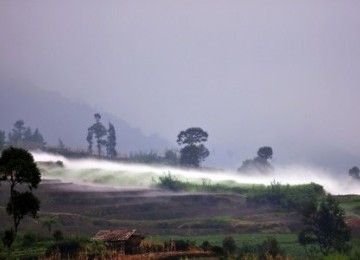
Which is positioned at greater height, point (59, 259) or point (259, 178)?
point (259, 178)

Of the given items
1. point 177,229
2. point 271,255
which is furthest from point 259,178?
point 271,255

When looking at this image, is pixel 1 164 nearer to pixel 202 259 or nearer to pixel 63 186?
pixel 202 259

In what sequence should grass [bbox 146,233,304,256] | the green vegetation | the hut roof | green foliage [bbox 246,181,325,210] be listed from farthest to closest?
the green vegetation → green foliage [bbox 246,181,325,210] → grass [bbox 146,233,304,256] → the hut roof

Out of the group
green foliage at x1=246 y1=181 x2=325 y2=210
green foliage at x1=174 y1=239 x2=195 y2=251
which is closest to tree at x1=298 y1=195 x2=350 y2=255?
green foliage at x1=174 y1=239 x2=195 y2=251

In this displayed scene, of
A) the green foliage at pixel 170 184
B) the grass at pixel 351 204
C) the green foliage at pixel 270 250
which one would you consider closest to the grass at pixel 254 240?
the green foliage at pixel 270 250

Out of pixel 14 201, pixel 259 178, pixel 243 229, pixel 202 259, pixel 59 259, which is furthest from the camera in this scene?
pixel 259 178

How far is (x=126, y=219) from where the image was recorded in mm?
113250

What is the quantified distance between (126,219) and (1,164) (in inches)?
2553

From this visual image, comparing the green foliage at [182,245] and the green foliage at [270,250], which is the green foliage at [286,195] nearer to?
the green foliage at [270,250]

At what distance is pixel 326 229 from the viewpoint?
3583 inches

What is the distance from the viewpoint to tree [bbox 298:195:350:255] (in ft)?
291

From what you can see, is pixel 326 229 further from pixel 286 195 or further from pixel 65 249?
pixel 65 249

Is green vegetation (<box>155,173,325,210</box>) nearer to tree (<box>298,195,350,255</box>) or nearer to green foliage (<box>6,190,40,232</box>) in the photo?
tree (<box>298,195,350,255</box>)

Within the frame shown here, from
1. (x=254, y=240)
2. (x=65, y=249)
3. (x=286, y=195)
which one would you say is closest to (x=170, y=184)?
(x=286, y=195)
